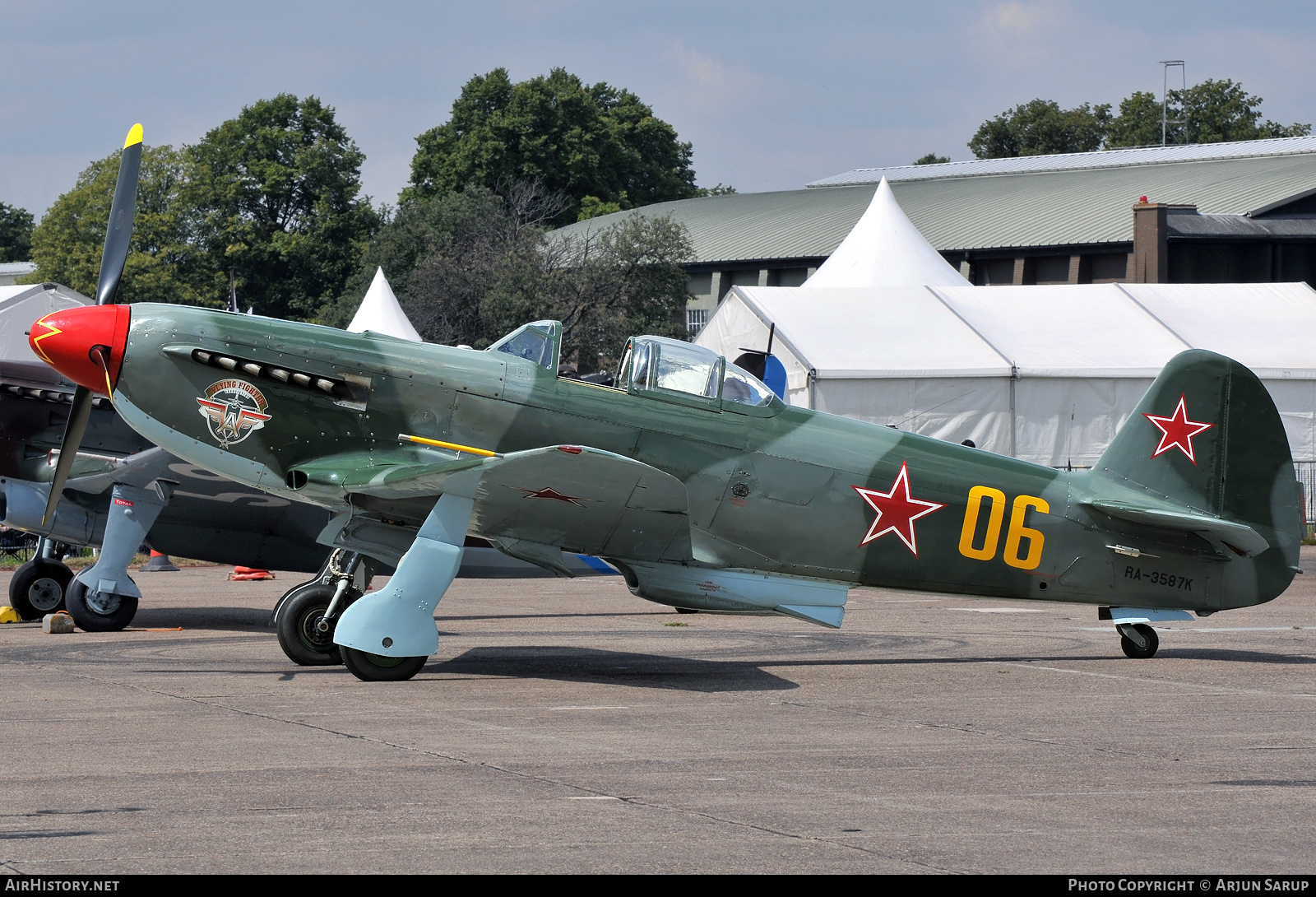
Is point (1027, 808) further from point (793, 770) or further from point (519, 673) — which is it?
point (519, 673)

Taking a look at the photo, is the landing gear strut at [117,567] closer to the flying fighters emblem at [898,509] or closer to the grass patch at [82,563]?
the flying fighters emblem at [898,509]

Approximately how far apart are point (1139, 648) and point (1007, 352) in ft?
53.1

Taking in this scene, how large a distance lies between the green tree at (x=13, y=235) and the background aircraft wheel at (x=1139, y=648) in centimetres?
12603

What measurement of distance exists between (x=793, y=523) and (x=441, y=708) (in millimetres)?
3236

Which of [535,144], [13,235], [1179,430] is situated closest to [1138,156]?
[535,144]

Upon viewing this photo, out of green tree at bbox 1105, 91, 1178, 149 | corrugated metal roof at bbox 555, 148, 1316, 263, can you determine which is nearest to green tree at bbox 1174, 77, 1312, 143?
green tree at bbox 1105, 91, 1178, 149

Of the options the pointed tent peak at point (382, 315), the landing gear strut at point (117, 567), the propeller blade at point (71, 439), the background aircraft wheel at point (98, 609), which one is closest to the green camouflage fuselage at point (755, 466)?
the propeller blade at point (71, 439)

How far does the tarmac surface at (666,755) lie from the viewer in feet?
17.8

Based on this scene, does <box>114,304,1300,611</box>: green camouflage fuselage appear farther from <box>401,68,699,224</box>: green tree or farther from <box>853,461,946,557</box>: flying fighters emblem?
<box>401,68,699,224</box>: green tree

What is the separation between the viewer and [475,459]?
9734 mm

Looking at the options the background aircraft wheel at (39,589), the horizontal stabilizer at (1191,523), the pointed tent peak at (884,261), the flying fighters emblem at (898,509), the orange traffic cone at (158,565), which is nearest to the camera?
the flying fighters emblem at (898,509)

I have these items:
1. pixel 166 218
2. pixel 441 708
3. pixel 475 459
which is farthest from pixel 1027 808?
pixel 166 218

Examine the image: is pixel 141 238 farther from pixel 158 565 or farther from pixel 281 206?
A: pixel 158 565

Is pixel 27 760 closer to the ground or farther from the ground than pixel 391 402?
closer to the ground
